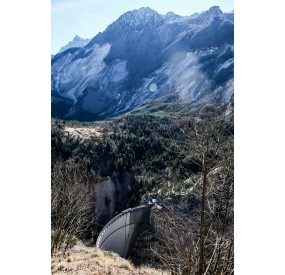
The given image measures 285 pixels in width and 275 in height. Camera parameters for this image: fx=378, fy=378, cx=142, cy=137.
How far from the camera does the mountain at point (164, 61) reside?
2781mm

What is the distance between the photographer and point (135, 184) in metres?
5.14

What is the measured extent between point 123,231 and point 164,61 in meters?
2.31

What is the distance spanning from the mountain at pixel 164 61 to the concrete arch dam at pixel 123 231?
135 cm

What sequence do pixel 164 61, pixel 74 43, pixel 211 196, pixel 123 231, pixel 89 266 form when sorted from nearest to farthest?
pixel 211 196
pixel 74 43
pixel 89 266
pixel 164 61
pixel 123 231

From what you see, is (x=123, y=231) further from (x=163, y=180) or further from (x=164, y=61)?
(x=164, y=61)

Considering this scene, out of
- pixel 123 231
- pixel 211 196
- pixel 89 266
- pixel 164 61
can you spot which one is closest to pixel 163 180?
pixel 123 231

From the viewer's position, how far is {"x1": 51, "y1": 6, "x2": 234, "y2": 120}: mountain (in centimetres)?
278

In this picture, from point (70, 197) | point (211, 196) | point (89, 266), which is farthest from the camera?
point (70, 197)

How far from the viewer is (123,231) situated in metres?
5.00

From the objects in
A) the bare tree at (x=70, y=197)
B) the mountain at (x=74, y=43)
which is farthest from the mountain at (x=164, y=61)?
the bare tree at (x=70, y=197)

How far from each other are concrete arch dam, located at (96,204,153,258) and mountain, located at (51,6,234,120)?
1.35m

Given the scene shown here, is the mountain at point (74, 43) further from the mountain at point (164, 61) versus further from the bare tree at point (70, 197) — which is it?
the bare tree at point (70, 197)
